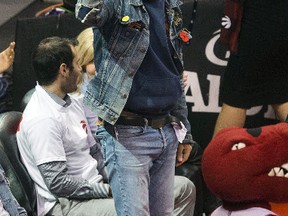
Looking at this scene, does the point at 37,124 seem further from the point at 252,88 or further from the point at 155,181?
the point at 252,88

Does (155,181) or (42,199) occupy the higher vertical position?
(155,181)

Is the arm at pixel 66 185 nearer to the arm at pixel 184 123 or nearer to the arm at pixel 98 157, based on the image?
the arm at pixel 98 157

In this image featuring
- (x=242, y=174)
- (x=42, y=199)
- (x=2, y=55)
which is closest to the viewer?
(x=242, y=174)

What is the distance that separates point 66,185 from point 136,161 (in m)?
0.66

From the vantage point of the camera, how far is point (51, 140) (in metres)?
2.63

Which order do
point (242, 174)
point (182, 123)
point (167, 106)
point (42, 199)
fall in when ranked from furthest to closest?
point (42, 199) → point (182, 123) → point (167, 106) → point (242, 174)

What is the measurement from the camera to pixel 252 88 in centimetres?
333

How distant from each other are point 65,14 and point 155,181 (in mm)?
1798

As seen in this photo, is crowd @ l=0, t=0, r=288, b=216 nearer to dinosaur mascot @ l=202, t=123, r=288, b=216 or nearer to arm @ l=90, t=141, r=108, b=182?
arm @ l=90, t=141, r=108, b=182

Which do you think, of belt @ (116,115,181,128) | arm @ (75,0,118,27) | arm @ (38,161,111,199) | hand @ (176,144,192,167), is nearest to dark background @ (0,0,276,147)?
arm @ (38,161,111,199)

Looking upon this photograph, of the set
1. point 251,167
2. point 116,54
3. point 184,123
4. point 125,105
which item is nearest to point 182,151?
point 184,123

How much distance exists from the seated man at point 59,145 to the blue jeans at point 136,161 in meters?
0.50

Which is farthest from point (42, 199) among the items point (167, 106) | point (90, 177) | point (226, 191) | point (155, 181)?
point (226, 191)

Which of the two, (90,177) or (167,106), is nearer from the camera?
(167,106)
